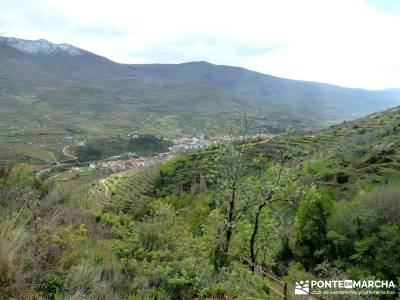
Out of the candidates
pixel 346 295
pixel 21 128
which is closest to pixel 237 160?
pixel 346 295

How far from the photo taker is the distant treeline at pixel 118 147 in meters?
103

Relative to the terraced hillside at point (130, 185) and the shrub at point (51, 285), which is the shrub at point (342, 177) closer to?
the terraced hillside at point (130, 185)

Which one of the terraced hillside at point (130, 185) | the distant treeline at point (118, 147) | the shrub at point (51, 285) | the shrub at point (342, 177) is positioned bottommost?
the distant treeline at point (118, 147)

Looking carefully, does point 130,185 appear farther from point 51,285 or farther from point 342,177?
point 51,285

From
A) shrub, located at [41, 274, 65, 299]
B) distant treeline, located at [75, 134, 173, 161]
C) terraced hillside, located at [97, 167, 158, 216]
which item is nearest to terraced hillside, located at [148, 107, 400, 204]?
terraced hillside, located at [97, 167, 158, 216]

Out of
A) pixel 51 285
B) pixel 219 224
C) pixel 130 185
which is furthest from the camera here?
pixel 130 185

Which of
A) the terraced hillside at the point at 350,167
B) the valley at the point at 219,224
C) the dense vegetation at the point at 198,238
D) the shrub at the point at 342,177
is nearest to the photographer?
the dense vegetation at the point at 198,238

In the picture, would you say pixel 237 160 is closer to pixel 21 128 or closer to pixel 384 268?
pixel 384 268

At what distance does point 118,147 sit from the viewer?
367ft

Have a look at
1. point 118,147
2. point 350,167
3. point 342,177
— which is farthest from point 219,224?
point 118,147

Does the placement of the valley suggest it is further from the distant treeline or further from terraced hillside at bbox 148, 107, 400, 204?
the distant treeline

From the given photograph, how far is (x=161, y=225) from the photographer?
8547 mm

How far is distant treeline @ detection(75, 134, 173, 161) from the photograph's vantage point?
338ft

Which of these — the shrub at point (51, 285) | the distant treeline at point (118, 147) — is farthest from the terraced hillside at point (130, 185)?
the shrub at point (51, 285)
